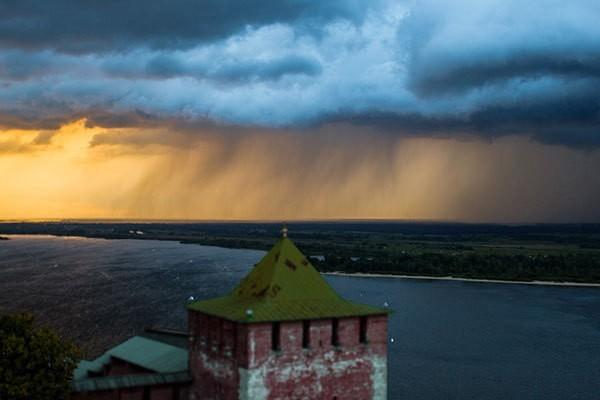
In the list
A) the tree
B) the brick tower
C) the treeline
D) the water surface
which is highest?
the brick tower

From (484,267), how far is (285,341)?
350ft

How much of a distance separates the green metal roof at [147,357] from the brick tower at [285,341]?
9.47 feet

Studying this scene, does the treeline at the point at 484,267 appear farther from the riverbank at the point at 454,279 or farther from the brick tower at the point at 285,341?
the brick tower at the point at 285,341

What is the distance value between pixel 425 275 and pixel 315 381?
322 ft

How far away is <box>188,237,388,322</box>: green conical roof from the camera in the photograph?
19.2m

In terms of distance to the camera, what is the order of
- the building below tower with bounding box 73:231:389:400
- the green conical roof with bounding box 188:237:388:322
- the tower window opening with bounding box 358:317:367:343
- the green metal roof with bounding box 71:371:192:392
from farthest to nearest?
the green metal roof with bounding box 71:371:192:392 → the tower window opening with bounding box 358:317:367:343 → the green conical roof with bounding box 188:237:388:322 → the building below tower with bounding box 73:231:389:400

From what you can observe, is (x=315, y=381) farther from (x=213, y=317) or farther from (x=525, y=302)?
(x=525, y=302)

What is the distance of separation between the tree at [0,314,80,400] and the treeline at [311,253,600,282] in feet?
311

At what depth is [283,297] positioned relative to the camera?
1991 centimetres

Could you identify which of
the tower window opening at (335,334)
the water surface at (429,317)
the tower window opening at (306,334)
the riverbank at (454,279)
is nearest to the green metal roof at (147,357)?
the tower window opening at (306,334)

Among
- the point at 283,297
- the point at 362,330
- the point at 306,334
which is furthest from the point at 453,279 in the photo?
the point at 306,334

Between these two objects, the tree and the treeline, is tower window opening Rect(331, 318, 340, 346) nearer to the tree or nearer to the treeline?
the tree

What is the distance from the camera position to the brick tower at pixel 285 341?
1858cm

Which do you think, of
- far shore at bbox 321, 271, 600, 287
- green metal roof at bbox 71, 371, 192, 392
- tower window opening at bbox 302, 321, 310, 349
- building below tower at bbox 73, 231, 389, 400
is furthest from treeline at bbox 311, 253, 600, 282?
tower window opening at bbox 302, 321, 310, 349
